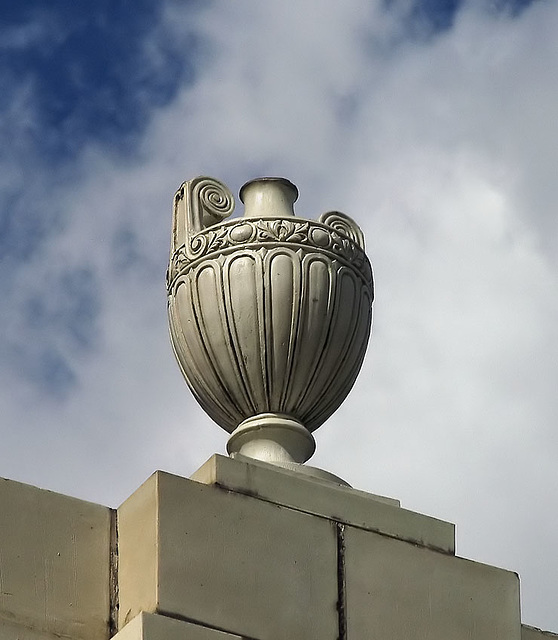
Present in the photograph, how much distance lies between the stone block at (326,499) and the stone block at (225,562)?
0.08 m

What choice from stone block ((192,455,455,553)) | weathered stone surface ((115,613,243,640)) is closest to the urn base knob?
stone block ((192,455,455,553))

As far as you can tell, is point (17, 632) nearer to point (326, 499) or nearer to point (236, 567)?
point (236, 567)

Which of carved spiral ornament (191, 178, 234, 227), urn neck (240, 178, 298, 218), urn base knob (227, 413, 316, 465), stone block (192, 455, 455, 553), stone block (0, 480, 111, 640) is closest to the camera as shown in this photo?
stone block (0, 480, 111, 640)

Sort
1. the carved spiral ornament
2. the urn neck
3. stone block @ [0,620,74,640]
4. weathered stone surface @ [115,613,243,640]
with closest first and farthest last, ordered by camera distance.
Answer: weathered stone surface @ [115,613,243,640], stone block @ [0,620,74,640], the urn neck, the carved spiral ornament

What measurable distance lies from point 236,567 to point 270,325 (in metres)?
1.35

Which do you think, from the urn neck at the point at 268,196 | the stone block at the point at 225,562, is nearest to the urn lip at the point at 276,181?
the urn neck at the point at 268,196

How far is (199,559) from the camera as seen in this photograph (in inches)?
376

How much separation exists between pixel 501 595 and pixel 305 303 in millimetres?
1686

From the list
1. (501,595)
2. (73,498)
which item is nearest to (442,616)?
(501,595)

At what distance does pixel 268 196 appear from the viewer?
11070 millimetres

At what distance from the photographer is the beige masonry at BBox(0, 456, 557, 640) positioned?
9438 millimetres

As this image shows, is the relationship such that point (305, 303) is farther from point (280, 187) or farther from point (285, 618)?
point (285, 618)

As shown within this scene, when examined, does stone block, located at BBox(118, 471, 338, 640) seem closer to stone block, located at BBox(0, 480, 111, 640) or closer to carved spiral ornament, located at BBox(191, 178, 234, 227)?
stone block, located at BBox(0, 480, 111, 640)

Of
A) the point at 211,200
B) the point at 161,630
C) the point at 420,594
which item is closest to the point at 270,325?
the point at 211,200
